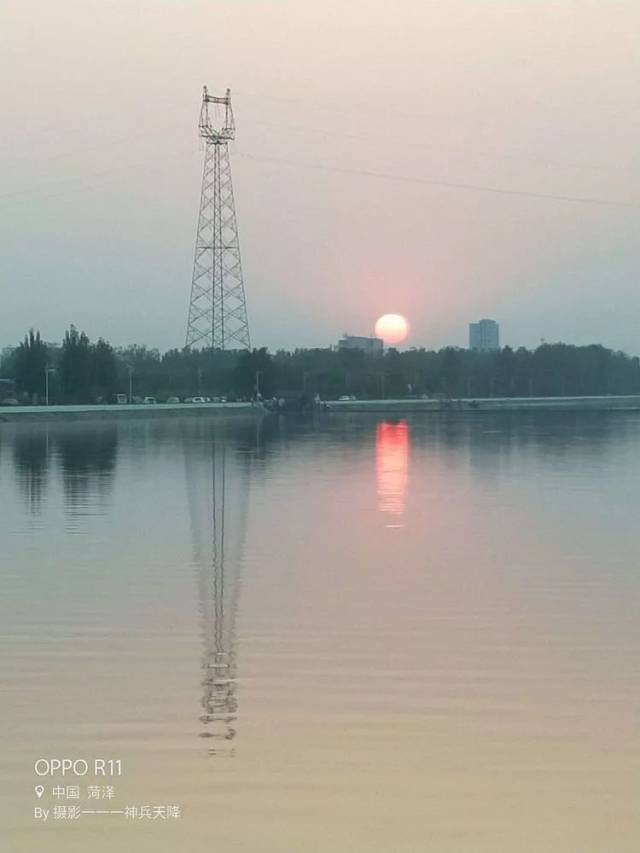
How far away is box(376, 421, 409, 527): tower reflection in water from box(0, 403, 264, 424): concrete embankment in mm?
20010

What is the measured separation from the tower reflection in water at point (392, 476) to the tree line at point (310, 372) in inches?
1067

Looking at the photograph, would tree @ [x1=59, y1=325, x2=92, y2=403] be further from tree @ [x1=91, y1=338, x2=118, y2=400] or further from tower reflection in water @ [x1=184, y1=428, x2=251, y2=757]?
tower reflection in water @ [x1=184, y1=428, x2=251, y2=757]

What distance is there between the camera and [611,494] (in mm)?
14344

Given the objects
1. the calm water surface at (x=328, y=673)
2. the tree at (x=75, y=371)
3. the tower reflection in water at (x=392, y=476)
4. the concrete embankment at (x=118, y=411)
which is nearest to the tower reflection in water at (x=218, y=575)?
the calm water surface at (x=328, y=673)

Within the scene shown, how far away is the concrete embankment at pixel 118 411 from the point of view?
4700 centimetres

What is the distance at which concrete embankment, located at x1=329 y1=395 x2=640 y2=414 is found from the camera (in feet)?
221

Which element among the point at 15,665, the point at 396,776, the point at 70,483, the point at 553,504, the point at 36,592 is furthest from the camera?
the point at 70,483

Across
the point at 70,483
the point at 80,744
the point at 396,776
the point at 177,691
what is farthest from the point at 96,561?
the point at 70,483

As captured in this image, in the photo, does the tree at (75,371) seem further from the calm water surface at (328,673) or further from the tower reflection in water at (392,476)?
the calm water surface at (328,673)

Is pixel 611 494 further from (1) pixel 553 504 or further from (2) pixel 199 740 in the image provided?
(2) pixel 199 740

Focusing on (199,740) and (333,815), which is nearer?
(333,815)

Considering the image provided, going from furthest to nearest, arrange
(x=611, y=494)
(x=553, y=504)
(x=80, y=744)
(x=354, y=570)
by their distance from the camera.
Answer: (x=611, y=494)
(x=553, y=504)
(x=354, y=570)
(x=80, y=744)

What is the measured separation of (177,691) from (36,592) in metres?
2.82

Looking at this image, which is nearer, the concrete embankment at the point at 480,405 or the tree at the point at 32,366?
the tree at the point at 32,366
